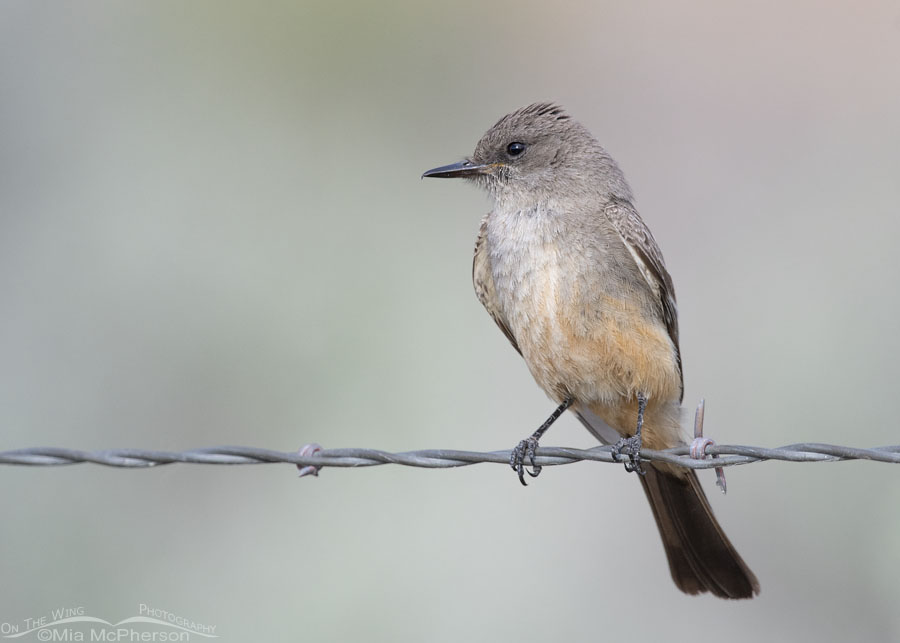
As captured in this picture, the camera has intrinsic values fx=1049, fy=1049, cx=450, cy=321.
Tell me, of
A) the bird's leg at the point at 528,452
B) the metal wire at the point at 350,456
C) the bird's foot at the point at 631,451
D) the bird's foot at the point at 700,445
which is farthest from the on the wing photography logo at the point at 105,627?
the bird's foot at the point at 700,445

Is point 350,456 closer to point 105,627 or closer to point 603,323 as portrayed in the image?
point 603,323

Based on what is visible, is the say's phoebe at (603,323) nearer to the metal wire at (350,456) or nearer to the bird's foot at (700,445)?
the bird's foot at (700,445)

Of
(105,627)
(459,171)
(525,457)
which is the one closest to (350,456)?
(525,457)

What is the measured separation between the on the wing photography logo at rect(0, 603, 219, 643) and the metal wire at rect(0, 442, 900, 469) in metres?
2.38

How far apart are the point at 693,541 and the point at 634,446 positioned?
614 millimetres

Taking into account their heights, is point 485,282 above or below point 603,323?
above

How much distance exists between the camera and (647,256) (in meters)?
4.68

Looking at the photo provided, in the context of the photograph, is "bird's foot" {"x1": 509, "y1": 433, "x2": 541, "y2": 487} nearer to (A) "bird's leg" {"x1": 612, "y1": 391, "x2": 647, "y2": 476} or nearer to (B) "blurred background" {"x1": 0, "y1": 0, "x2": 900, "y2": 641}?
(A) "bird's leg" {"x1": 612, "y1": 391, "x2": 647, "y2": 476}

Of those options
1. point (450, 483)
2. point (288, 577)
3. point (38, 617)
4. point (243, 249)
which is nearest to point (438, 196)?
point (243, 249)

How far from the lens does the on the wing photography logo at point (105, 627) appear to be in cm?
550

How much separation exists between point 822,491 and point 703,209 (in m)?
2.10

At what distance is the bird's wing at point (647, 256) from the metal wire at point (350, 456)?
1.31 metres

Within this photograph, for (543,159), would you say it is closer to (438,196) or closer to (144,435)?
(438,196)

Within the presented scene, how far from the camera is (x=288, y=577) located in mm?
6215
